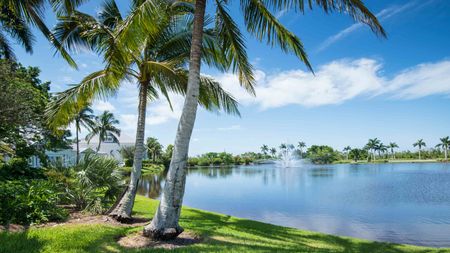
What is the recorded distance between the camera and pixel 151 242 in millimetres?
6305

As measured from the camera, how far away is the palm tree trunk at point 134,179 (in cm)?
941

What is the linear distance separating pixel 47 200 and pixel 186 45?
6.20 metres

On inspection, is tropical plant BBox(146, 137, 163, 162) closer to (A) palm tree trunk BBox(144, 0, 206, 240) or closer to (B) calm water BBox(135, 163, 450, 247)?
(B) calm water BBox(135, 163, 450, 247)

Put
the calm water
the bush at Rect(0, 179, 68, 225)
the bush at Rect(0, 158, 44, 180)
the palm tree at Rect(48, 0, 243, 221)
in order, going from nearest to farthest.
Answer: the bush at Rect(0, 179, 68, 225) < the palm tree at Rect(48, 0, 243, 221) < the calm water < the bush at Rect(0, 158, 44, 180)

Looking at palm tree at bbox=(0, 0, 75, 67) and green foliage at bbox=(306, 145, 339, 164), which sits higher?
palm tree at bbox=(0, 0, 75, 67)

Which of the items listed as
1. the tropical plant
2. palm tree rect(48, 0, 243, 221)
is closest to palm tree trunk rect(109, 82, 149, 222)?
palm tree rect(48, 0, 243, 221)

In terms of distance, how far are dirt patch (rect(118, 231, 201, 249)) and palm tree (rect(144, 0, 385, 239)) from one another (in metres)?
0.14

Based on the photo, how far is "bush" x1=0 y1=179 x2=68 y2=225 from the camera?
299 inches

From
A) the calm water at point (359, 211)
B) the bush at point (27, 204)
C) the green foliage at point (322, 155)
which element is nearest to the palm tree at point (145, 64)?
the bush at point (27, 204)

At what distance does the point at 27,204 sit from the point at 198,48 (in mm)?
5893

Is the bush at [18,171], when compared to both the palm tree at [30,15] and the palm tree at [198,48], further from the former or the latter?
the palm tree at [198,48]

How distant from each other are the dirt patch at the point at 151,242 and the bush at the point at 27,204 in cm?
292

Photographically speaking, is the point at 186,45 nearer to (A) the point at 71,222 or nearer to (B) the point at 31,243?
(A) the point at 71,222

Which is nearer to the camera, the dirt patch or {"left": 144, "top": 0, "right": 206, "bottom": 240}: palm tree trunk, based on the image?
the dirt patch
